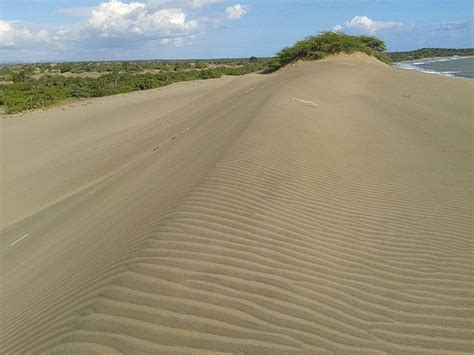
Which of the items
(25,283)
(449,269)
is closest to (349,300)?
(449,269)

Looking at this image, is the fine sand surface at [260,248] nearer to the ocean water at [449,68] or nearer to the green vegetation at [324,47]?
the green vegetation at [324,47]

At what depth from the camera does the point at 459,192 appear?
22.0ft

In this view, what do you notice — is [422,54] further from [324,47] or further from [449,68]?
[324,47]

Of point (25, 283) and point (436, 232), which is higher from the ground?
point (436, 232)

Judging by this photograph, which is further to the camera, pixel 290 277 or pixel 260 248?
pixel 260 248

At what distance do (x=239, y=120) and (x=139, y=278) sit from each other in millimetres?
7096

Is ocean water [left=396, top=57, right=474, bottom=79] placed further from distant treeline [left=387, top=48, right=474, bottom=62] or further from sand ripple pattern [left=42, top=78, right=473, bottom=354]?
sand ripple pattern [left=42, top=78, right=473, bottom=354]

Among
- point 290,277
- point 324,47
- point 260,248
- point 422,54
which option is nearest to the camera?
point 290,277

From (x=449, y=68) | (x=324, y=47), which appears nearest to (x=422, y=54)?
(x=449, y=68)

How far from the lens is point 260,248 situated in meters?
4.36

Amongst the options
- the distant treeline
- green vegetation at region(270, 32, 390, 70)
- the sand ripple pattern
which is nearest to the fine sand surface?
the sand ripple pattern

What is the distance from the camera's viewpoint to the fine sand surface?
130 inches

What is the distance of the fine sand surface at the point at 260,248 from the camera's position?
10.9 ft

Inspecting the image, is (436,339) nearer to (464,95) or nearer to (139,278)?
(139,278)
